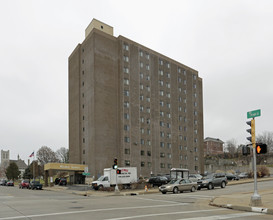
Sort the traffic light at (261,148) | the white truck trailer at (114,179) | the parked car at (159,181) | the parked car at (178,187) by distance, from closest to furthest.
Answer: the traffic light at (261,148)
the parked car at (178,187)
the white truck trailer at (114,179)
the parked car at (159,181)

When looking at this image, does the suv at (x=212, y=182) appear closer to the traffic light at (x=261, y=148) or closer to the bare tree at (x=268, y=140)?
the traffic light at (x=261, y=148)

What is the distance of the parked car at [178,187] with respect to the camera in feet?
94.2

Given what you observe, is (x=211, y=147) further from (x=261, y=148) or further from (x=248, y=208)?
(x=248, y=208)

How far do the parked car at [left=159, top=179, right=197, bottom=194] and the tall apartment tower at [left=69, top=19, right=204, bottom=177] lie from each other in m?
33.5

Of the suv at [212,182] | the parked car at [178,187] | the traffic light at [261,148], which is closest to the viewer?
the traffic light at [261,148]

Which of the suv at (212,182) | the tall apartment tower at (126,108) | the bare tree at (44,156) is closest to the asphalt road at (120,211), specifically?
the suv at (212,182)

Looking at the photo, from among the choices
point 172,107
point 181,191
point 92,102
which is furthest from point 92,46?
point 181,191

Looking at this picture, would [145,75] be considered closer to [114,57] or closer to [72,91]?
[114,57]

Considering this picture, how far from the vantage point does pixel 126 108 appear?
69.3 metres

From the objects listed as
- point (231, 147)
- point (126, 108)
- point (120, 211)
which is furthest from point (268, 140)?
point (120, 211)

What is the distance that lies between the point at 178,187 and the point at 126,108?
136 feet

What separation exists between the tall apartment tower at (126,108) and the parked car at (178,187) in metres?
33.5

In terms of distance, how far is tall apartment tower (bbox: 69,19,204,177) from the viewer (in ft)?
212

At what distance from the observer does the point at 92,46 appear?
218 feet
